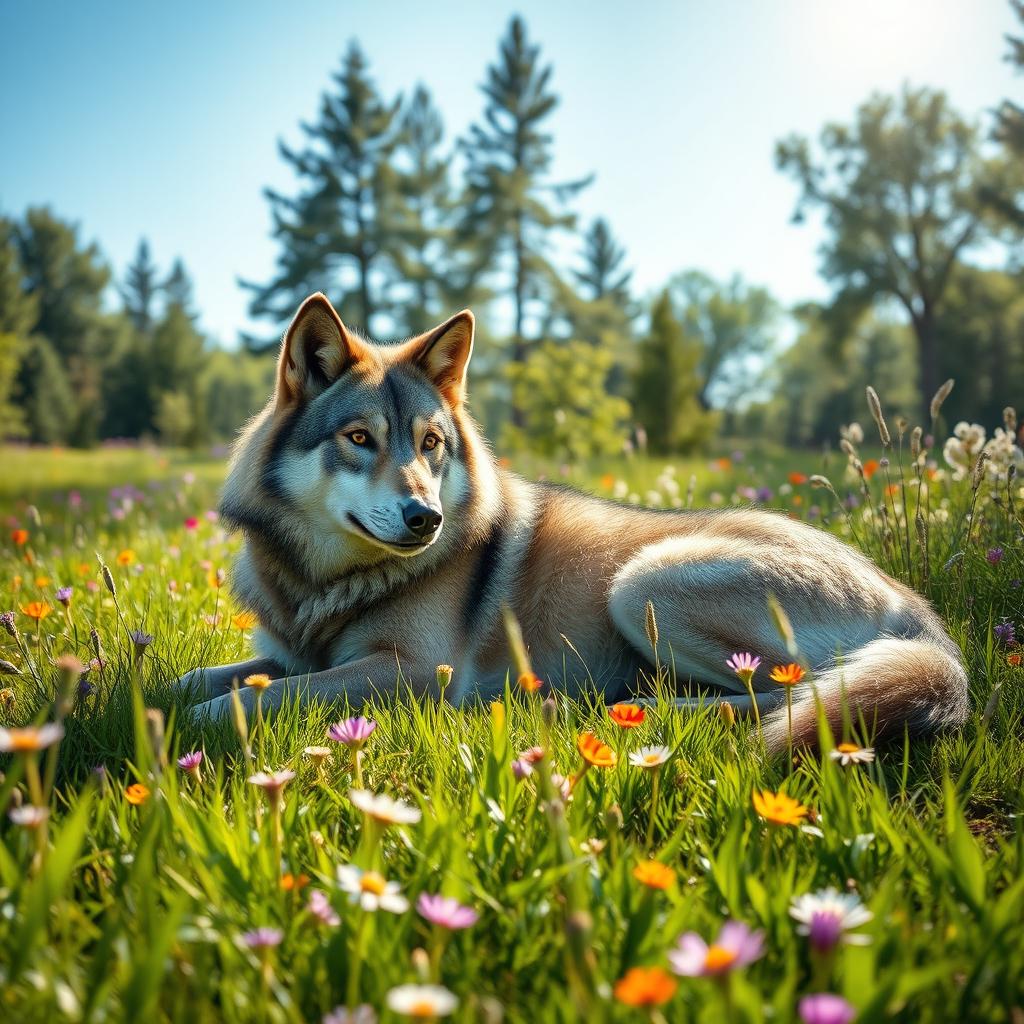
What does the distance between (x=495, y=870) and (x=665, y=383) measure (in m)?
25.9

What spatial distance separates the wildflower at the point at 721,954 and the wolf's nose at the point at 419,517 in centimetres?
213

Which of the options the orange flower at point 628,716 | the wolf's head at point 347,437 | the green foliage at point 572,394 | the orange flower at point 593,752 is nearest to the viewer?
the orange flower at point 593,752

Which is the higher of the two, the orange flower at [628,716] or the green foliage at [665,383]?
the green foliage at [665,383]

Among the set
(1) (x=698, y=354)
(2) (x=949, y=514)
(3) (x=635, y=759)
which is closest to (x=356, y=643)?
(3) (x=635, y=759)

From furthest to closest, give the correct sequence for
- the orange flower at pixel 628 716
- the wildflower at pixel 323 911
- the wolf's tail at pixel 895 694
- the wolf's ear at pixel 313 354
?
the wolf's ear at pixel 313 354, the wolf's tail at pixel 895 694, the orange flower at pixel 628 716, the wildflower at pixel 323 911

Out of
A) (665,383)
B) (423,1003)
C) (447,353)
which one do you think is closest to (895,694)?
(423,1003)

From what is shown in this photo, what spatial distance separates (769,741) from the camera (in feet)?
7.00

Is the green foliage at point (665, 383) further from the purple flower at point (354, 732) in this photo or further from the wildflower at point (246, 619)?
the purple flower at point (354, 732)

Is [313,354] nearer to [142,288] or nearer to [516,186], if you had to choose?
[516,186]

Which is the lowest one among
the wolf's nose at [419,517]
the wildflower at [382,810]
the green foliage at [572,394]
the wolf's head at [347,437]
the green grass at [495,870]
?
the green grass at [495,870]

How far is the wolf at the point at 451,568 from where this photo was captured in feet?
10.0

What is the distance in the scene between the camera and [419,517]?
2.96 m

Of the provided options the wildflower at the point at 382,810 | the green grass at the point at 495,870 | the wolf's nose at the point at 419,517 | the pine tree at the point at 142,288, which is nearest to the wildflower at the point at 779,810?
the green grass at the point at 495,870

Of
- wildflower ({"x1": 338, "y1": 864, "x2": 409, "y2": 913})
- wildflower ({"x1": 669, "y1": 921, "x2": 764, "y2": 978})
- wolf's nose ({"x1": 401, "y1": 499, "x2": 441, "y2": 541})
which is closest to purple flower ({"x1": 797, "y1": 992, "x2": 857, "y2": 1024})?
wildflower ({"x1": 669, "y1": 921, "x2": 764, "y2": 978})
